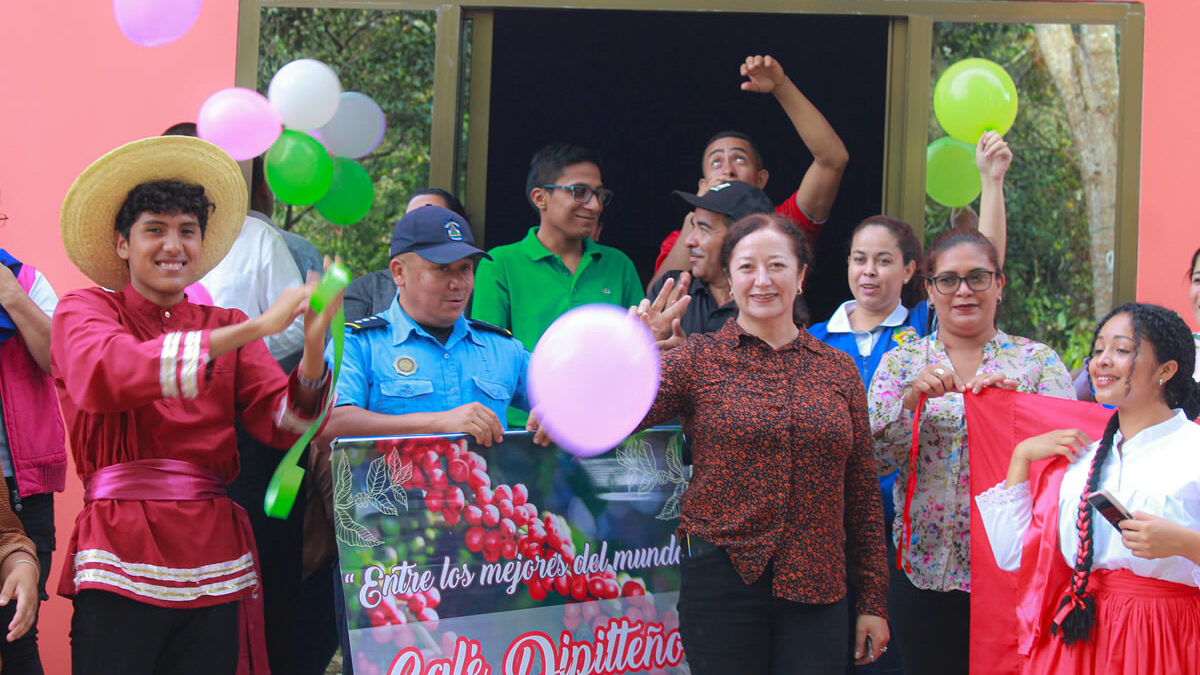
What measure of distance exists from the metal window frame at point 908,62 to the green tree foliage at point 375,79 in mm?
145

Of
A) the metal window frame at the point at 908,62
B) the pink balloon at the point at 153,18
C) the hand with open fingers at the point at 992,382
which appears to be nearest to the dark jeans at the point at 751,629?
the hand with open fingers at the point at 992,382

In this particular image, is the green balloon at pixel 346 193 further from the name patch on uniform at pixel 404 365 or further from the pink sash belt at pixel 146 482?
the pink sash belt at pixel 146 482

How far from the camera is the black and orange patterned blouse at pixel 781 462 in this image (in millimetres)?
2699

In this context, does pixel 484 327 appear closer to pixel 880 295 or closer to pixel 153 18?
pixel 880 295

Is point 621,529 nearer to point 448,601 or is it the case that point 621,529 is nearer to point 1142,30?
point 448,601

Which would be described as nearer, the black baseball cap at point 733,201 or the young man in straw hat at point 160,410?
the young man in straw hat at point 160,410

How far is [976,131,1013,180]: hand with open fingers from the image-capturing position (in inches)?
152

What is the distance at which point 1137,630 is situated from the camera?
8.82ft

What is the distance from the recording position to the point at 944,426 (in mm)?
3289

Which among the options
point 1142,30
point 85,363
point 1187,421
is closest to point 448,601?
point 85,363

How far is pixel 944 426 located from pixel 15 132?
12.8 feet

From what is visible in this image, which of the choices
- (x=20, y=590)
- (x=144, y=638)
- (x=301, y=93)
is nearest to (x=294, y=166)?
(x=301, y=93)

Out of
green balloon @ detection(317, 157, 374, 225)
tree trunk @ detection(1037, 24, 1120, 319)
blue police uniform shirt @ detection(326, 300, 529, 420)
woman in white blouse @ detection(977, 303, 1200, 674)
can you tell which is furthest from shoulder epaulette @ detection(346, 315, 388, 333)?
tree trunk @ detection(1037, 24, 1120, 319)

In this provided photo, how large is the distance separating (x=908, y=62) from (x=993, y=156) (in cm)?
75
